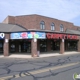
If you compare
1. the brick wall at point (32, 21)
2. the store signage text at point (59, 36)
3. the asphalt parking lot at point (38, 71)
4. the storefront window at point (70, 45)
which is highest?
the brick wall at point (32, 21)

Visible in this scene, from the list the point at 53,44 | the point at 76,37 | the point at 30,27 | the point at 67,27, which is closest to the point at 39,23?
the point at 30,27

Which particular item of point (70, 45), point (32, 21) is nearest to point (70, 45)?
point (70, 45)

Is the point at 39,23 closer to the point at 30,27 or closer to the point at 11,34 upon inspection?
the point at 30,27

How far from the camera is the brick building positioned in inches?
982

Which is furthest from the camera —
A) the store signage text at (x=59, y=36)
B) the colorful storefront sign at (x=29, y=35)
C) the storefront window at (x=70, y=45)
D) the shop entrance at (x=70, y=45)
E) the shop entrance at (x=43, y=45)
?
the storefront window at (x=70, y=45)

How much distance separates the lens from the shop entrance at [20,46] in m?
31.0

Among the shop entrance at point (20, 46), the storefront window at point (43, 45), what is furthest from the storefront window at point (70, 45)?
the shop entrance at point (20, 46)

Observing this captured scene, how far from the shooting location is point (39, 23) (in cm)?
3203

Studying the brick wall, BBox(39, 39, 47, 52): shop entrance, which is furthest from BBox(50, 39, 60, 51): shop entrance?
the brick wall

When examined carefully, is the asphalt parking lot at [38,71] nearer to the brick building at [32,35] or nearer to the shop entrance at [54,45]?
the brick building at [32,35]

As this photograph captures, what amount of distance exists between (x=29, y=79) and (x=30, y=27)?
76.8 feet

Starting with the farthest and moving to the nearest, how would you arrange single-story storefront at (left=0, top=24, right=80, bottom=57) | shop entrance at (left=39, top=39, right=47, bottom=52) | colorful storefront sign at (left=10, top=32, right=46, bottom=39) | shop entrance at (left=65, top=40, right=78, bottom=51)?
shop entrance at (left=65, top=40, right=78, bottom=51)
shop entrance at (left=39, top=39, right=47, bottom=52)
single-story storefront at (left=0, top=24, right=80, bottom=57)
colorful storefront sign at (left=10, top=32, right=46, bottom=39)

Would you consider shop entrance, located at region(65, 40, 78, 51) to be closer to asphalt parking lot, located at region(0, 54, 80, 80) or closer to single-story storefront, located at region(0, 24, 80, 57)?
single-story storefront, located at region(0, 24, 80, 57)

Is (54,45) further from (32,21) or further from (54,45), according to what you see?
(32,21)
